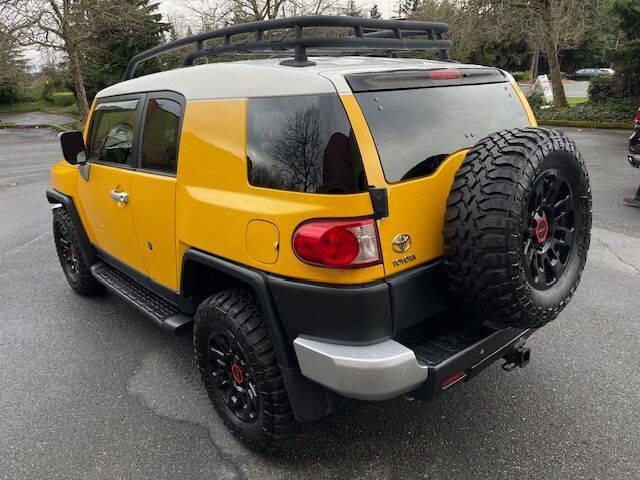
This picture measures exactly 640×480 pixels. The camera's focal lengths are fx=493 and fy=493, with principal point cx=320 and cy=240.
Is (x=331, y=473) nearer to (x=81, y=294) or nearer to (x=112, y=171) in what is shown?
(x=112, y=171)

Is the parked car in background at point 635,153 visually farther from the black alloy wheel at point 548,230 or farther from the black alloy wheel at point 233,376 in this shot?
the black alloy wheel at point 233,376

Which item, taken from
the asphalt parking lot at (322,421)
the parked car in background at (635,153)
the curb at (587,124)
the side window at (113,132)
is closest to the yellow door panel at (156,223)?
the side window at (113,132)

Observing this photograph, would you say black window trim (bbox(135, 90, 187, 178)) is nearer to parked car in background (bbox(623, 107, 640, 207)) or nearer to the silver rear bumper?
the silver rear bumper

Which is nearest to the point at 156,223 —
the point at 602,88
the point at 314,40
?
the point at 314,40

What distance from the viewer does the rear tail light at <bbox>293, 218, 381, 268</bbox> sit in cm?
193

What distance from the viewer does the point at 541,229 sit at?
2260mm

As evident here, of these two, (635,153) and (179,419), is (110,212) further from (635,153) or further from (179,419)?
(635,153)

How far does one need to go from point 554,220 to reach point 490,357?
0.72 metres

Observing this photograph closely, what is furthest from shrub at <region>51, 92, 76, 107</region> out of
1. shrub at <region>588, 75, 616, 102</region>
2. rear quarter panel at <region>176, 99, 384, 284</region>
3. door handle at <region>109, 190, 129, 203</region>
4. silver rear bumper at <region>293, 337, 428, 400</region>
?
silver rear bumper at <region>293, 337, 428, 400</region>

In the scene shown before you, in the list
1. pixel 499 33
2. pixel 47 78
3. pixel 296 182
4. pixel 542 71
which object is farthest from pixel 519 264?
pixel 542 71

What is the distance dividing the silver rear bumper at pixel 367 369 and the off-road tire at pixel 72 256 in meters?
2.85

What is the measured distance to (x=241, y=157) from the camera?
2.23 metres

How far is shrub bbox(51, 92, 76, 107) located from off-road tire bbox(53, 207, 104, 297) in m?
36.3

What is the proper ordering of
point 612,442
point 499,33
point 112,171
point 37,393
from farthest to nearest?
point 499,33 < point 112,171 < point 37,393 < point 612,442
